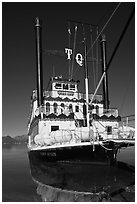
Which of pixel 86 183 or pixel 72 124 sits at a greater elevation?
pixel 72 124

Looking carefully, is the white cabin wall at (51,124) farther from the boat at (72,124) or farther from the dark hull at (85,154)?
the dark hull at (85,154)

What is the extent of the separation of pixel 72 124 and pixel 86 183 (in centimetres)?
722

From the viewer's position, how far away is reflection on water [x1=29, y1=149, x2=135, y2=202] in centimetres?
1321

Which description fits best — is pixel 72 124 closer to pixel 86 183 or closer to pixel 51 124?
pixel 51 124

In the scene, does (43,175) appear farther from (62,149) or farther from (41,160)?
(62,149)

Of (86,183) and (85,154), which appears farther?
(85,154)

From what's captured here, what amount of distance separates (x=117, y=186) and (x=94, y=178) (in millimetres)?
1643

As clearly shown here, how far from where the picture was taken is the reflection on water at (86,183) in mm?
13211

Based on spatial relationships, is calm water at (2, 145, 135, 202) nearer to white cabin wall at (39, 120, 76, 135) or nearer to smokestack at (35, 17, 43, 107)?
white cabin wall at (39, 120, 76, 135)

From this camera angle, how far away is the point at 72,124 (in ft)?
66.2

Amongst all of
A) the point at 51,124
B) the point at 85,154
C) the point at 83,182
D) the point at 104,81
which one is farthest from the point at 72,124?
the point at 104,81

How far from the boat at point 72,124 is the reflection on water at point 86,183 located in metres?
0.52


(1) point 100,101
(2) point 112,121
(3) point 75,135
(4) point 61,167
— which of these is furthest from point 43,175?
(1) point 100,101

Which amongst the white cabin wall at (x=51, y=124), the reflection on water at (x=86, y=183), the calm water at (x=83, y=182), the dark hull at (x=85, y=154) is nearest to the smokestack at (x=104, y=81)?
the white cabin wall at (x=51, y=124)
